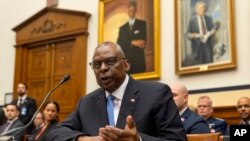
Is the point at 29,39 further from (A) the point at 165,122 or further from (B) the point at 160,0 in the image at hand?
(A) the point at 165,122

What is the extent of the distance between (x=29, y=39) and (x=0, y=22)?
1.25 meters

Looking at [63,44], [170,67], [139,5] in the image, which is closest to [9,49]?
[63,44]

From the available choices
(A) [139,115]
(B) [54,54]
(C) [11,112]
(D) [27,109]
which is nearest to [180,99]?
(A) [139,115]

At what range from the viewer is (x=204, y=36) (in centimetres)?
629

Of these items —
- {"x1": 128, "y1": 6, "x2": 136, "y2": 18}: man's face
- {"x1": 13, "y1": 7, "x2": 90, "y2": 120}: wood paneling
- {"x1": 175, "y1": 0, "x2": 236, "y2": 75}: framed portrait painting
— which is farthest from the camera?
{"x1": 13, "y1": 7, "x2": 90, "y2": 120}: wood paneling

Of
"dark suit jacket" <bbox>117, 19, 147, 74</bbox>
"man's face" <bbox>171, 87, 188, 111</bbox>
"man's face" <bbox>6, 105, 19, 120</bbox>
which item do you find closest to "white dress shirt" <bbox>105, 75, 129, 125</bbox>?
"man's face" <bbox>171, 87, 188, 111</bbox>

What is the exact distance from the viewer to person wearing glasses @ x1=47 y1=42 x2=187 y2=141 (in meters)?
2.18

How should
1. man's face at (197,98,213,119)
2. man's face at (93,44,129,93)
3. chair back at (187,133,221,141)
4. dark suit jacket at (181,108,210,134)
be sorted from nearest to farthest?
man's face at (93,44,129,93) < chair back at (187,133,221,141) < dark suit jacket at (181,108,210,134) < man's face at (197,98,213,119)

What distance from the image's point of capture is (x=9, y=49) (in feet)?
32.4

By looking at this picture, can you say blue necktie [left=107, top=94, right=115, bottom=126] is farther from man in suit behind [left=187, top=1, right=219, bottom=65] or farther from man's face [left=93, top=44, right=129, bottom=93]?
man in suit behind [left=187, top=1, right=219, bottom=65]

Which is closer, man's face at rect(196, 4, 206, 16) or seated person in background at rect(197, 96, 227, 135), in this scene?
seated person in background at rect(197, 96, 227, 135)

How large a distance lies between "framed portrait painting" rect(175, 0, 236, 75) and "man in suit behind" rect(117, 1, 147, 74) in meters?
0.71

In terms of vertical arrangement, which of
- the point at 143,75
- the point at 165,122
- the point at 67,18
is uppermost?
the point at 67,18

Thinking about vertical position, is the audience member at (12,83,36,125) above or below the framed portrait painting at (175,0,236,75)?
below
